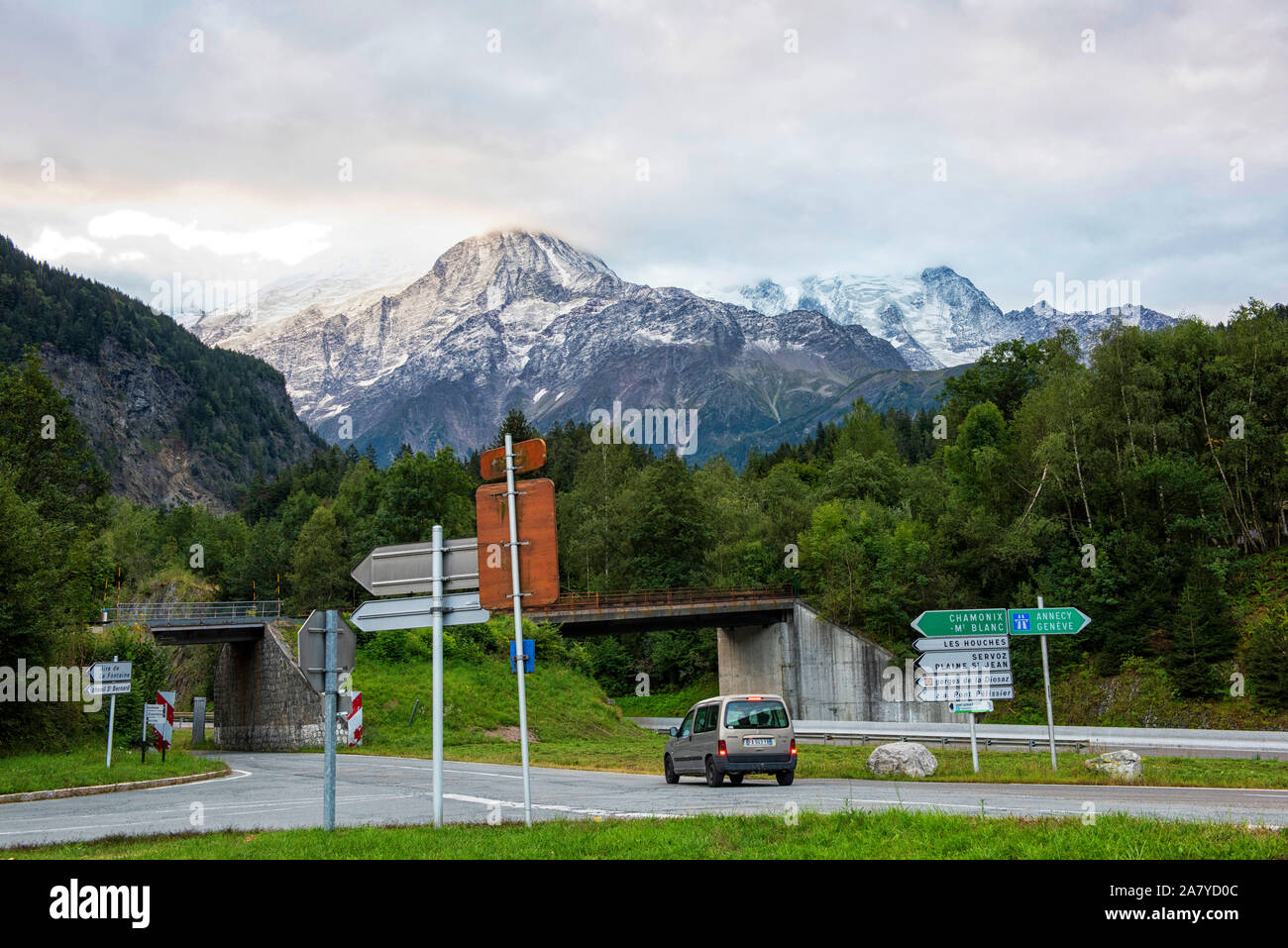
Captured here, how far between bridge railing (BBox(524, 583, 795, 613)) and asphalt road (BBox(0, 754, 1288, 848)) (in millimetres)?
36048

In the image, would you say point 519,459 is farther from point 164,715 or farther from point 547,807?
point 164,715

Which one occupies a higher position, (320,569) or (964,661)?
(320,569)

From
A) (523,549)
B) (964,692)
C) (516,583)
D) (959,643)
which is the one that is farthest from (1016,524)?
(516,583)

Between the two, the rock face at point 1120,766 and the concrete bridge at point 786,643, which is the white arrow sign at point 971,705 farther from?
the concrete bridge at point 786,643

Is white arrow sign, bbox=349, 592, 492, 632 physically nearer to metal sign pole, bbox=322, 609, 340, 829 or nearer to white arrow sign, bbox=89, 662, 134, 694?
metal sign pole, bbox=322, 609, 340, 829

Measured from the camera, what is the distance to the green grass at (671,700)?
79.5 m

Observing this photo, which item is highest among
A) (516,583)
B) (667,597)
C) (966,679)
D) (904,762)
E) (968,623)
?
(667,597)

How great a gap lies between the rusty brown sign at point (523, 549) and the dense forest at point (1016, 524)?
24687 millimetres

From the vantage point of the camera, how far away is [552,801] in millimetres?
18719

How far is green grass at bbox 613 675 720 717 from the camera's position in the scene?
7950cm

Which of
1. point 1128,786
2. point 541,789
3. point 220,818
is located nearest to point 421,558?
point 220,818

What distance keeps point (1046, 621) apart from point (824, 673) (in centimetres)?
4683

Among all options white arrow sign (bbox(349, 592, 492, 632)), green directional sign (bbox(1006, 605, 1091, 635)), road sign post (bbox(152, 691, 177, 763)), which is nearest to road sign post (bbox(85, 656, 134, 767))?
road sign post (bbox(152, 691, 177, 763))
